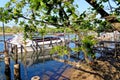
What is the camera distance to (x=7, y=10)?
21.6 ft

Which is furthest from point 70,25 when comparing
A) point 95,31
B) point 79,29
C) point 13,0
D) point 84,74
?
point 84,74

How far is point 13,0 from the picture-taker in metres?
6.70

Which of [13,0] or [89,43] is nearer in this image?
[89,43]

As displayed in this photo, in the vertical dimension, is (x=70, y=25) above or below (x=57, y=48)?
above

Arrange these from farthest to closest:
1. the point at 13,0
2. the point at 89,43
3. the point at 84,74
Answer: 1. the point at 84,74
2. the point at 13,0
3. the point at 89,43

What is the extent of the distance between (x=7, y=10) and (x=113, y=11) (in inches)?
112

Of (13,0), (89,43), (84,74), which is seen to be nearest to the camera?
(89,43)

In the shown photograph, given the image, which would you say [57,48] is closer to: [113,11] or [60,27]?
[60,27]

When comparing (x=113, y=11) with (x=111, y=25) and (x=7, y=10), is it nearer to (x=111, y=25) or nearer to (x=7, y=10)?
(x=111, y=25)

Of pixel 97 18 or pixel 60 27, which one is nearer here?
pixel 97 18

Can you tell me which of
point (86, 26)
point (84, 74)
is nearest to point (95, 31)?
point (86, 26)

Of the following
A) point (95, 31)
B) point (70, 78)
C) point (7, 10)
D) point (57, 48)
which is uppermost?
point (7, 10)

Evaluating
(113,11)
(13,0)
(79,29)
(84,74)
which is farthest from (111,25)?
(84,74)

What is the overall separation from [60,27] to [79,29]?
0.56 metres
